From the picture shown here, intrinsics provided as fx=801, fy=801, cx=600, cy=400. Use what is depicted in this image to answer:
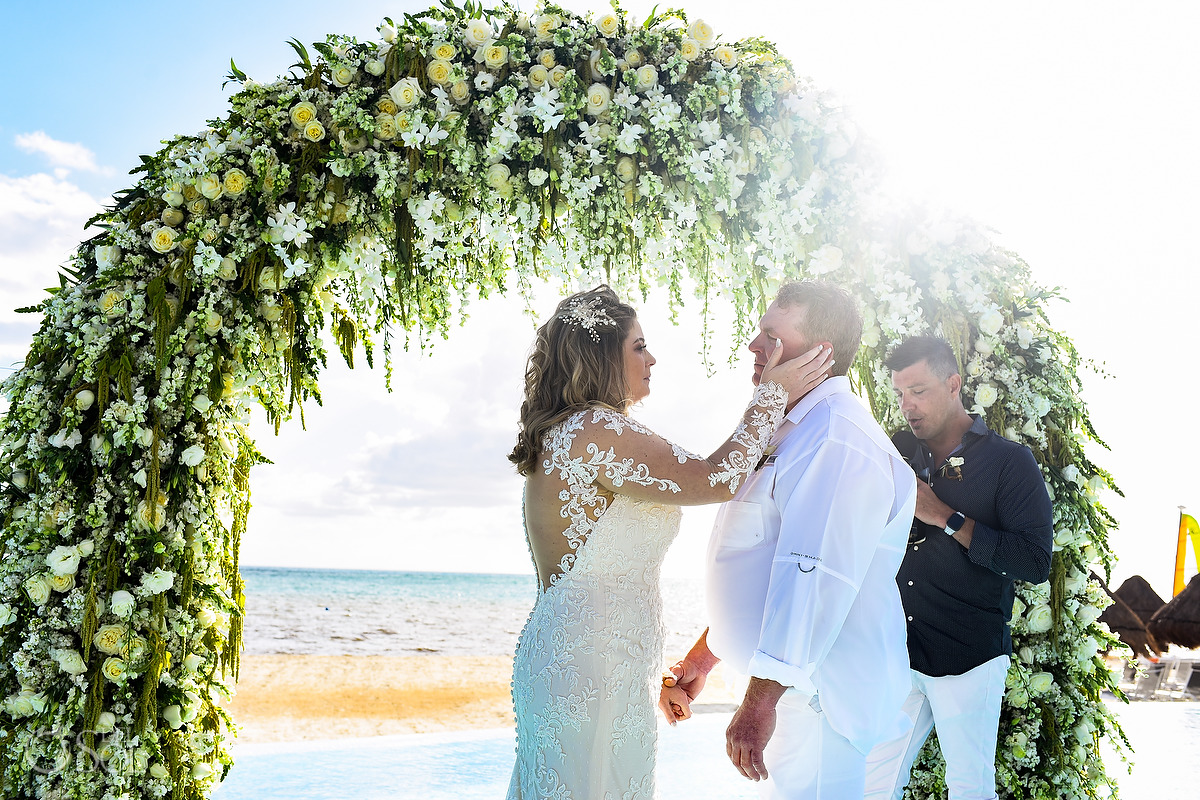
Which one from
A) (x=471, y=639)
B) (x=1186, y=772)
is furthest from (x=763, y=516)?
(x=471, y=639)

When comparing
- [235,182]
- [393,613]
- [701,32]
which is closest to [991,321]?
[701,32]

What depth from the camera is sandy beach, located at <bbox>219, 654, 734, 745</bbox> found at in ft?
34.5

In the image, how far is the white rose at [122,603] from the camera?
9.27ft

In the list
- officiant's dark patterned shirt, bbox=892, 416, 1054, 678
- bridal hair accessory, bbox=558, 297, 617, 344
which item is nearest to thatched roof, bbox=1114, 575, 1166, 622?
officiant's dark patterned shirt, bbox=892, 416, 1054, 678

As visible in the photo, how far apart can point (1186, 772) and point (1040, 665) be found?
15.0ft

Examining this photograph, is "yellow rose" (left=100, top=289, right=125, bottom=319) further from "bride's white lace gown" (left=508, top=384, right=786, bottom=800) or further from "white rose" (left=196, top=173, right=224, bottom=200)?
"bride's white lace gown" (left=508, top=384, right=786, bottom=800)

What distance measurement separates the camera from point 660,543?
8.76ft

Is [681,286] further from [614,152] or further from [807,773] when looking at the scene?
[807,773]

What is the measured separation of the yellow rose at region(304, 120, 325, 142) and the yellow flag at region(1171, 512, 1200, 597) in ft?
40.0

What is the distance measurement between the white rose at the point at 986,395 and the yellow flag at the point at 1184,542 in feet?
32.0

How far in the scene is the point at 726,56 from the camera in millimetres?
3396

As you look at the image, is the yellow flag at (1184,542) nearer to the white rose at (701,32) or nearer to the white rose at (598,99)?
the white rose at (701,32)

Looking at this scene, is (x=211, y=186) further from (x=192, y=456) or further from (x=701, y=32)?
(x=701, y=32)

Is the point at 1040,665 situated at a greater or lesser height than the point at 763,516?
lesser
